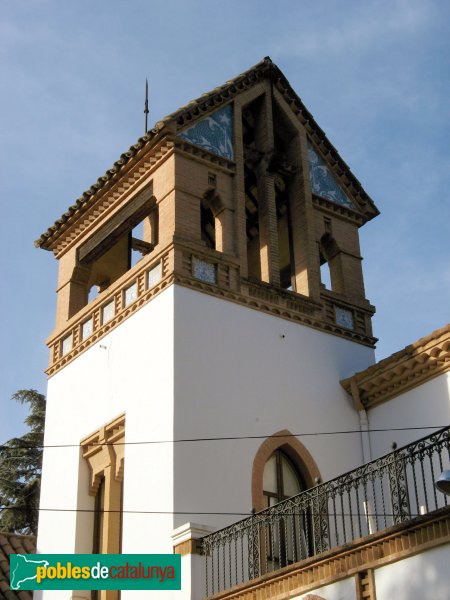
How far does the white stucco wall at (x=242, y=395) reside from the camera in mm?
12656

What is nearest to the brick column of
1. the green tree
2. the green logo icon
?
the green logo icon

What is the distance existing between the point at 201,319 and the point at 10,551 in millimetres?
6079

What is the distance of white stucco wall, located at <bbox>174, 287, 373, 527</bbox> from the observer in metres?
12.7

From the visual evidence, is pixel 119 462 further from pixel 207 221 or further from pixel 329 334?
pixel 207 221

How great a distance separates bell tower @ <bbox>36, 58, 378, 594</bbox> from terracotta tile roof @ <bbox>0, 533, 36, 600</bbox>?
1.44 m

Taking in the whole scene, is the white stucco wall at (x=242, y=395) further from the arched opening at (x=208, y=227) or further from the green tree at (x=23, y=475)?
the green tree at (x=23, y=475)

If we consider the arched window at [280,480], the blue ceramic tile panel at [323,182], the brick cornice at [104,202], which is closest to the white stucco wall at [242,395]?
the arched window at [280,480]

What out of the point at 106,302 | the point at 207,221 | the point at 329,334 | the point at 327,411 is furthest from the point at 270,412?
the point at 207,221

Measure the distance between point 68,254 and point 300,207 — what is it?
4076mm

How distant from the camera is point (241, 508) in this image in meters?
12.8

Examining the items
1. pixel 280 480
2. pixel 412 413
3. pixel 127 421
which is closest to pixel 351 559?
pixel 280 480

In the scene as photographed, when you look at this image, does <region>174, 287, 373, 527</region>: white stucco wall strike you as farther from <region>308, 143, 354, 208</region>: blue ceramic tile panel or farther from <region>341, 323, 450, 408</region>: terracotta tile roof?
<region>308, 143, 354, 208</region>: blue ceramic tile panel

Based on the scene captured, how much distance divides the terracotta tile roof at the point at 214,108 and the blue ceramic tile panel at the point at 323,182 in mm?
190

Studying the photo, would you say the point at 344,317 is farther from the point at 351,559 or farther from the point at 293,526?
the point at 351,559
